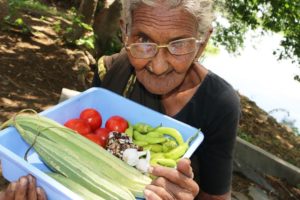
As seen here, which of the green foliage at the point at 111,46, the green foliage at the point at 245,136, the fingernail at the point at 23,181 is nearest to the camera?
the fingernail at the point at 23,181

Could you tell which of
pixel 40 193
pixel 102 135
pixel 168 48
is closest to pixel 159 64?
pixel 168 48

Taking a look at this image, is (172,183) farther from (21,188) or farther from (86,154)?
(21,188)

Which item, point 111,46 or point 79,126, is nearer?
point 79,126

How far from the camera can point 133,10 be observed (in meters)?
2.00

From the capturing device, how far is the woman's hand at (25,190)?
1.62 meters

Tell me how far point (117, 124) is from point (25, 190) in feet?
2.43

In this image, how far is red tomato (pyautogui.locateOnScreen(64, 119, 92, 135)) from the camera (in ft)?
7.09

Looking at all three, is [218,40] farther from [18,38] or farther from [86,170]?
[86,170]

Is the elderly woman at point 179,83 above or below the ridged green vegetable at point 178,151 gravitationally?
above

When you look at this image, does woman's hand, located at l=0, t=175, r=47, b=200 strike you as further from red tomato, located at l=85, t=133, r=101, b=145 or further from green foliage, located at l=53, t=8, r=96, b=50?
green foliage, located at l=53, t=8, r=96, b=50

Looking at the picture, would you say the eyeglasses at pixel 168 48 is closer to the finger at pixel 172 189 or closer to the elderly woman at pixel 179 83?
the elderly woman at pixel 179 83

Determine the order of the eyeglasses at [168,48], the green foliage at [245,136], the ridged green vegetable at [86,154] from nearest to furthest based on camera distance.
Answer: the ridged green vegetable at [86,154] < the eyeglasses at [168,48] < the green foliage at [245,136]

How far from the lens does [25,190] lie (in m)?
1.63

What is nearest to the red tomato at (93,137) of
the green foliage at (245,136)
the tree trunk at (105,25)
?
the green foliage at (245,136)
